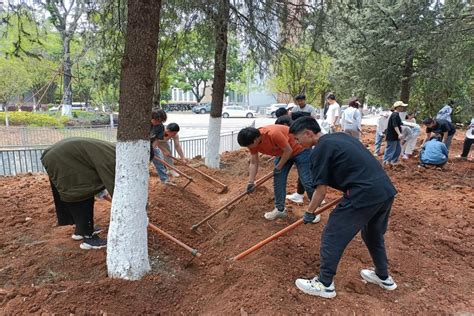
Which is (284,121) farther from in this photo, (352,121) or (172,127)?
(352,121)

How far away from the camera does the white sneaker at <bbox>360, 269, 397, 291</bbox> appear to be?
314 cm

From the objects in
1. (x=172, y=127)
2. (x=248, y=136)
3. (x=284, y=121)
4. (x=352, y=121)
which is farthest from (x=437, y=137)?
(x=248, y=136)

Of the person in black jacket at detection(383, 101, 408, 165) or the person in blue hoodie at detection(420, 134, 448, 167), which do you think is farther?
the person in blue hoodie at detection(420, 134, 448, 167)

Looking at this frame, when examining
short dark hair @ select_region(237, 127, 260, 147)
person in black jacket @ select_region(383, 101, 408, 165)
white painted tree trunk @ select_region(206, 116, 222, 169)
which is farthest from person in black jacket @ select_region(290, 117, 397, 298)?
person in black jacket @ select_region(383, 101, 408, 165)

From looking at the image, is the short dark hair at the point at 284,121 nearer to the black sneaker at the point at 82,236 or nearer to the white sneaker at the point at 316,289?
the black sneaker at the point at 82,236

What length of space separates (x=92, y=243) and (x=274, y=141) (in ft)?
7.55

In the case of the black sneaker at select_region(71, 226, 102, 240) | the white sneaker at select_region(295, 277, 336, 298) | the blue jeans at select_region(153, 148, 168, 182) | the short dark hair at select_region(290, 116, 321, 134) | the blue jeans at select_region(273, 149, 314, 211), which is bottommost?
the black sneaker at select_region(71, 226, 102, 240)

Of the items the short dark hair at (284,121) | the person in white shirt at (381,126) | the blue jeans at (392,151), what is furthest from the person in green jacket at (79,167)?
the person in white shirt at (381,126)

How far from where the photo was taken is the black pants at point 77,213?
3570 mm

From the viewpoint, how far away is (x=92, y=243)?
3627 millimetres

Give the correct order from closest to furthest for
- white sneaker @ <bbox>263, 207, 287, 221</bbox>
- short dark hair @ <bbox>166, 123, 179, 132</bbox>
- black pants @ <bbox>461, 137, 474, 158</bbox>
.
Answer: white sneaker @ <bbox>263, 207, 287, 221</bbox> < short dark hair @ <bbox>166, 123, 179, 132</bbox> < black pants @ <bbox>461, 137, 474, 158</bbox>

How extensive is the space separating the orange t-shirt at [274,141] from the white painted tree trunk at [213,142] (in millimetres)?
4024

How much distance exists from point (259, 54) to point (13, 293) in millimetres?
6083

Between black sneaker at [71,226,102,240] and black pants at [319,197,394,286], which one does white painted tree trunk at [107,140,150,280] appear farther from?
black pants at [319,197,394,286]
